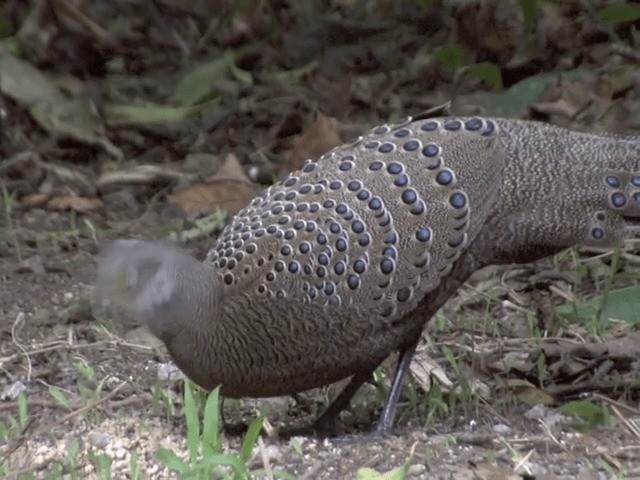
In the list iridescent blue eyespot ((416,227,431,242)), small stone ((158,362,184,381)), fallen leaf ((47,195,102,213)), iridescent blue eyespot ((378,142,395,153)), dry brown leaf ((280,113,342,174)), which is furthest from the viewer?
fallen leaf ((47,195,102,213))

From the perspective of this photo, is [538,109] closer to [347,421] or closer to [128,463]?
[347,421]

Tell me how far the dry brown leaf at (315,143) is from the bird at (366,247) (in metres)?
1.91

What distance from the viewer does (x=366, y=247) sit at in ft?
12.7

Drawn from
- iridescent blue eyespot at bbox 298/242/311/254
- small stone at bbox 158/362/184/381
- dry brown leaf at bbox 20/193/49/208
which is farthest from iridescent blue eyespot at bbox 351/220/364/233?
dry brown leaf at bbox 20/193/49/208

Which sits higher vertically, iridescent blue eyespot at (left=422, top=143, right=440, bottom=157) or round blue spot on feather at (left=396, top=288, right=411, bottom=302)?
iridescent blue eyespot at (left=422, top=143, right=440, bottom=157)

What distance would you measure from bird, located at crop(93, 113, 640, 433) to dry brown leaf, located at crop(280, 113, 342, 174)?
75.2 inches

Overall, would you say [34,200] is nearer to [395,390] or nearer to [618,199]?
[395,390]

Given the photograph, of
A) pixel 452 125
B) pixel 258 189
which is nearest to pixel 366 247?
pixel 452 125

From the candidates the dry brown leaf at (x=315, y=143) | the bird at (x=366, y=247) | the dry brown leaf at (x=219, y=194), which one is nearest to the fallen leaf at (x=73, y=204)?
the dry brown leaf at (x=219, y=194)

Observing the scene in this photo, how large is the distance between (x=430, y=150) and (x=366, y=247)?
1.12 feet

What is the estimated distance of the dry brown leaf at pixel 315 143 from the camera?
6094 millimetres

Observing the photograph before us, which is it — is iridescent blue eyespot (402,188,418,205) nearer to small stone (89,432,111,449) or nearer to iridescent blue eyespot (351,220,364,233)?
iridescent blue eyespot (351,220,364,233)

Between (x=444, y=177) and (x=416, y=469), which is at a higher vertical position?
(x=444, y=177)

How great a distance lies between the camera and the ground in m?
3.96
